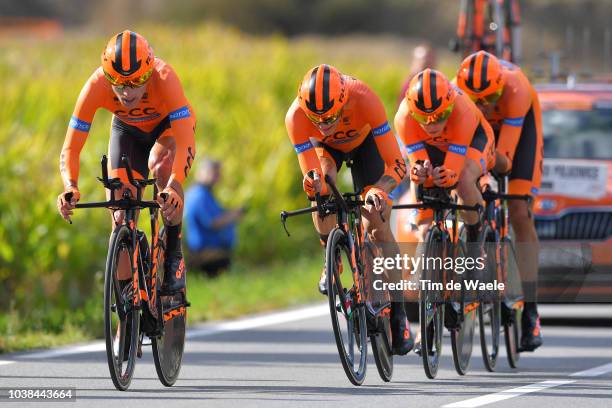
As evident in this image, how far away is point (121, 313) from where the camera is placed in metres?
9.30

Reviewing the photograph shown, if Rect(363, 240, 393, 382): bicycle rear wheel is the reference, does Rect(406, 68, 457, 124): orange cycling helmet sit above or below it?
above

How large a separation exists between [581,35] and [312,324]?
20.8ft

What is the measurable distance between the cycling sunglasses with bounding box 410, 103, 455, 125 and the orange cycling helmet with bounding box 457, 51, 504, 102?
3.41 ft

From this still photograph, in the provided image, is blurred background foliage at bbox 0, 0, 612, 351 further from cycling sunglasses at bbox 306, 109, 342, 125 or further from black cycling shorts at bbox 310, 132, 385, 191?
cycling sunglasses at bbox 306, 109, 342, 125

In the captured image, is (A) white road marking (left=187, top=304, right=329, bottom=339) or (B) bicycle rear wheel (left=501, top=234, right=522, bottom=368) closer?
(B) bicycle rear wheel (left=501, top=234, right=522, bottom=368)

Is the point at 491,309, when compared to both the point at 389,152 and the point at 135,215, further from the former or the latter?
the point at 135,215

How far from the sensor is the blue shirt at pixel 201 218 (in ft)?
57.3

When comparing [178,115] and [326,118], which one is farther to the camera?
[178,115]

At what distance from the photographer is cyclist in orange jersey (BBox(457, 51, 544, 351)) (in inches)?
451

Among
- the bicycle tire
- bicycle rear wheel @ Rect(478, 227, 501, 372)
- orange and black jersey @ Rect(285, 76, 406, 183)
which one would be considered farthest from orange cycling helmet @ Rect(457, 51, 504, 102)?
orange and black jersey @ Rect(285, 76, 406, 183)

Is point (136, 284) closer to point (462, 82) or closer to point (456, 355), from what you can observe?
point (456, 355)

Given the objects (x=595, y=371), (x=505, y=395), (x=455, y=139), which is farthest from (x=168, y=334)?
(x=595, y=371)

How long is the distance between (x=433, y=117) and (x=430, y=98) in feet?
0.52

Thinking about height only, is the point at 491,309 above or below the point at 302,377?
above
